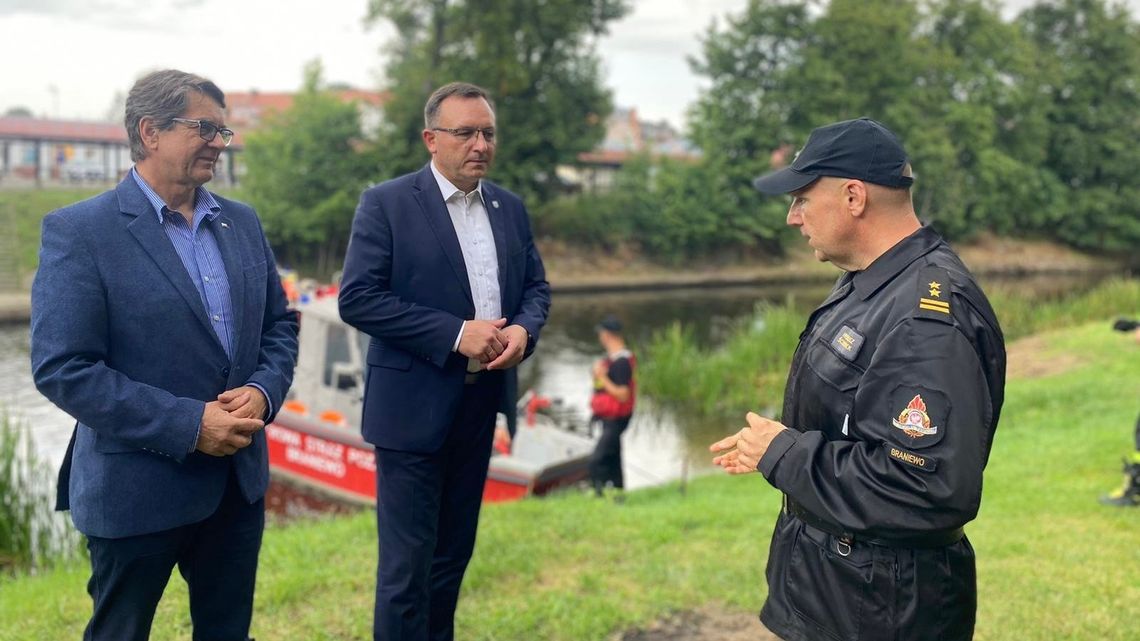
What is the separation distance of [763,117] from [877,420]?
3845cm

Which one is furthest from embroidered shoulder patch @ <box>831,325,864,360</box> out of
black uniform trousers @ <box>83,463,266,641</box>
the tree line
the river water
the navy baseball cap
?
the tree line

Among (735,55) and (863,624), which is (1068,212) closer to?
(735,55)

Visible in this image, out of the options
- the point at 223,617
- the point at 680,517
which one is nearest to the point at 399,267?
the point at 223,617

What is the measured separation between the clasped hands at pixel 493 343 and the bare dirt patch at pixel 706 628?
4.71 ft

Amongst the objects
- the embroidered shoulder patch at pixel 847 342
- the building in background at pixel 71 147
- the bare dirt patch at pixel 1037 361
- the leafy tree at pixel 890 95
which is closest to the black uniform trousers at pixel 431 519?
the embroidered shoulder patch at pixel 847 342

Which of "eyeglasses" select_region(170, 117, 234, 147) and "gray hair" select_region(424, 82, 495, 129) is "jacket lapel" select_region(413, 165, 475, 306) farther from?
"eyeglasses" select_region(170, 117, 234, 147)

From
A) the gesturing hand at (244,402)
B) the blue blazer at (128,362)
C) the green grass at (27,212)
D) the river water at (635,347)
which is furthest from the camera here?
the green grass at (27,212)

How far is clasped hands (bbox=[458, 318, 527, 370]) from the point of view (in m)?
3.16

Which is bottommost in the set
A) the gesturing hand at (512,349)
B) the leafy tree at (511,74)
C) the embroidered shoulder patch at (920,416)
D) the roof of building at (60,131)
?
the roof of building at (60,131)

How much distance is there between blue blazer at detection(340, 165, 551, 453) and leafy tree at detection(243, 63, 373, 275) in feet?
95.6

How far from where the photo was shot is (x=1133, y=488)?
20.4 ft

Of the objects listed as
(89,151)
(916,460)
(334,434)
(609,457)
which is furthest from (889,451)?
(89,151)

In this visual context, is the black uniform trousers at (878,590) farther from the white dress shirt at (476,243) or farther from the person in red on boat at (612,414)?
the person in red on boat at (612,414)

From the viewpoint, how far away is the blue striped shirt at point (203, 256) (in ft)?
9.07
